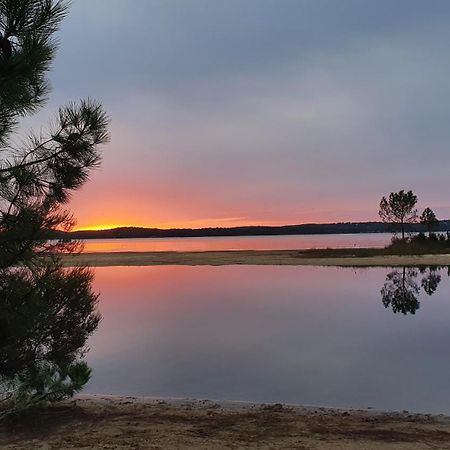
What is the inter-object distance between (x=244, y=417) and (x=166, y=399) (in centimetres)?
199

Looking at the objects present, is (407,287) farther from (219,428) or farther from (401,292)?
(219,428)

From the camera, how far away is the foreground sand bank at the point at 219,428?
6867mm

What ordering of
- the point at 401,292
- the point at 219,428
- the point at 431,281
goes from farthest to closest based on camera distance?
the point at 431,281
the point at 401,292
the point at 219,428

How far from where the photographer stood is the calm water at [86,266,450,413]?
1025cm

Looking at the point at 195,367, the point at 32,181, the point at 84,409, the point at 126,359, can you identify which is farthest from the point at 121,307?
the point at 32,181

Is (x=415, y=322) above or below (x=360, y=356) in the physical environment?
above

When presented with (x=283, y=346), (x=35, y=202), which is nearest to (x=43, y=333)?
(x=35, y=202)

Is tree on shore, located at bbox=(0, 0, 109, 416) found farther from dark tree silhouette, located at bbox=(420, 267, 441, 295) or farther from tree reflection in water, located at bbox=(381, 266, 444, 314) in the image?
dark tree silhouette, located at bbox=(420, 267, 441, 295)

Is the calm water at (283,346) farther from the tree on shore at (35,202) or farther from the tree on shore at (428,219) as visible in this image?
the tree on shore at (428,219)

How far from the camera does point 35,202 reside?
18.0 ft

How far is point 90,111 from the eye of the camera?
5.67m

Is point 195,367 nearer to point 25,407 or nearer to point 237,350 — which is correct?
point 237,350

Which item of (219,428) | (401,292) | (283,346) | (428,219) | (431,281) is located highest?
(428,219)

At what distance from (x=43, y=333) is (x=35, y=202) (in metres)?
1.75
